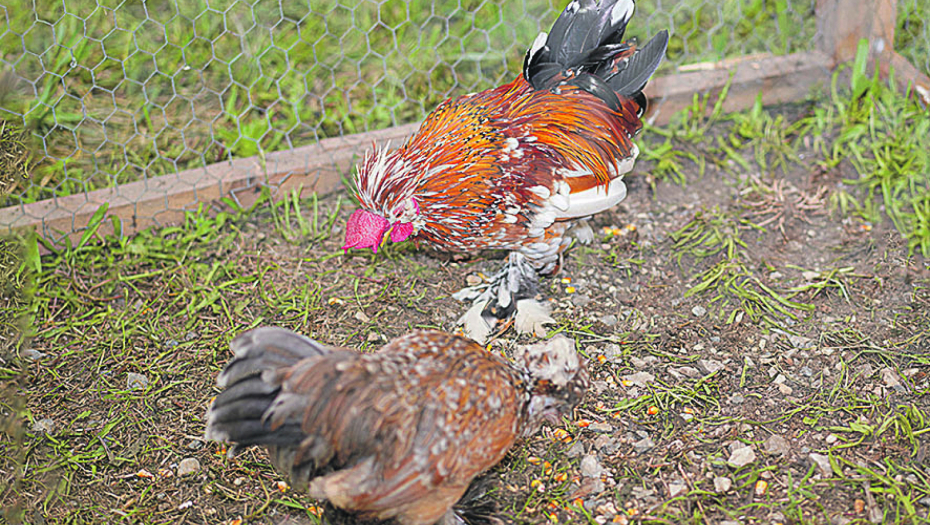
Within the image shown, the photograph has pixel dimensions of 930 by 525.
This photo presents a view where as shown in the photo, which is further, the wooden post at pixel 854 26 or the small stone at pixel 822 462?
the wooden post at pixel 854 26

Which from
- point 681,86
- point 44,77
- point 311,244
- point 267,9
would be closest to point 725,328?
point 681,86

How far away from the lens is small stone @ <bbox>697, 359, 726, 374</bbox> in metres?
3.28

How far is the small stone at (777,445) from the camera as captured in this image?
290cm

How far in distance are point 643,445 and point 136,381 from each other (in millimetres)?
2105

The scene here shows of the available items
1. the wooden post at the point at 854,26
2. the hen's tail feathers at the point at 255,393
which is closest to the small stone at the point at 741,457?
the hen's tail feathers at the point at 255,393

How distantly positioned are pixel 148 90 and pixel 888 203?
4.11 m

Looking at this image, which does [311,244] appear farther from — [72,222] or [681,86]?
[681,86]

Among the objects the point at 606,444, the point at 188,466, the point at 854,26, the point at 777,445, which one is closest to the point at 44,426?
the point at 188,466

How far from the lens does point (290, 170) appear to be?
13.6 ft

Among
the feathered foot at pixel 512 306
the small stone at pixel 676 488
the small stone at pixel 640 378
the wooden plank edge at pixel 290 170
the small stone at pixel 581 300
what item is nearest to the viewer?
the small stone at pixel 676 488

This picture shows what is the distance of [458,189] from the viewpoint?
315cm

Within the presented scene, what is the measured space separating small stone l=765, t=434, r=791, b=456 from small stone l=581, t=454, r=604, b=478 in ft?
2.06

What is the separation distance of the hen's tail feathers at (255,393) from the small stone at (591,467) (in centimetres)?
115

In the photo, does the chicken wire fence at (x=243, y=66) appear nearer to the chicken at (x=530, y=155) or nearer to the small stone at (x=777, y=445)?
the chicken at (x=530, y=155)
